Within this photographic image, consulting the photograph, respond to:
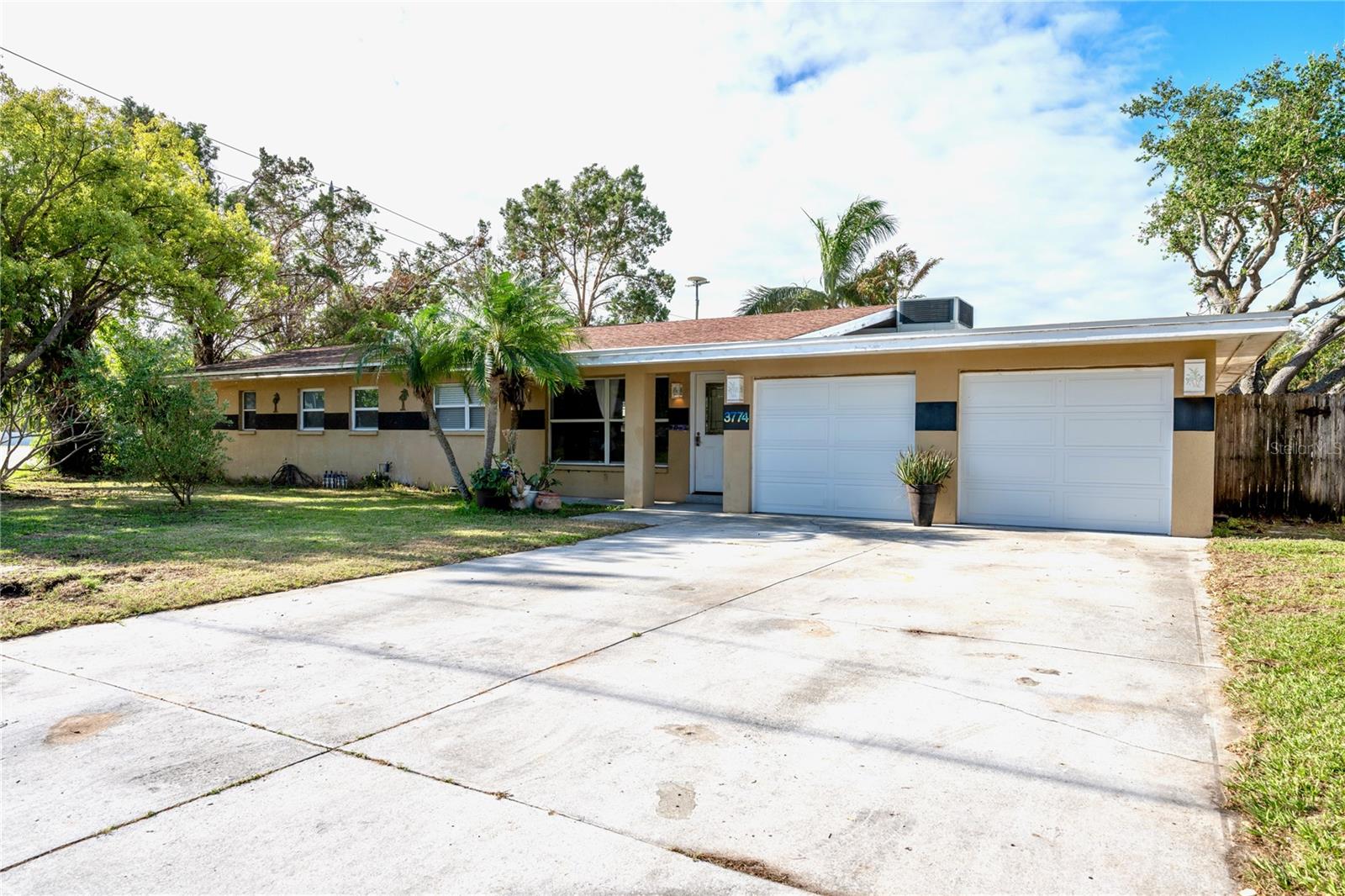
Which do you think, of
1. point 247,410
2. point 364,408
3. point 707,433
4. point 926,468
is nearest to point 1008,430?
point 926,468

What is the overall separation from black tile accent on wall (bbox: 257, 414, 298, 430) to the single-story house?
1356mm

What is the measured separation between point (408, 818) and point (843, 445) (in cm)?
1000

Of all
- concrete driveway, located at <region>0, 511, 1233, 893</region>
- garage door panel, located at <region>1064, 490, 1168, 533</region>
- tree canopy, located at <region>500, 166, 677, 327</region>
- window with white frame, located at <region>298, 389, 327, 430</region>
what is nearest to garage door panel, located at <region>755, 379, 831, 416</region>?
garage door panel, located at <region>1064, 490, 1168, 533</region>

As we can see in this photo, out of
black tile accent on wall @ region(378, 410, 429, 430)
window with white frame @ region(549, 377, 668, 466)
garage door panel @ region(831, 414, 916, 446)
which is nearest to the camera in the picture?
garage door panel @ region(831, 414, 916, 446)

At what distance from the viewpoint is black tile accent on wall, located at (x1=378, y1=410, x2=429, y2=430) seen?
16250 millimetres

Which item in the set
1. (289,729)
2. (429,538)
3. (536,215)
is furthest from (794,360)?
(536,215)

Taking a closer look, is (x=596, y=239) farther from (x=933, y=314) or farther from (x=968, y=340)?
(x=968, y=340)

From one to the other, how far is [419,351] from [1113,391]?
33.4 feet

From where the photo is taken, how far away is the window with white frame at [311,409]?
59.2 ft

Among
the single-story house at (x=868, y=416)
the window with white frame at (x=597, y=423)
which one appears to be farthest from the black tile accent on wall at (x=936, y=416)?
the window with white frame at (x=597, y=423)

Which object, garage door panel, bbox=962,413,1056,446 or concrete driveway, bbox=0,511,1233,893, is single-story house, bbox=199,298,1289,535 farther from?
concrete driveway, bbox=0,511,1233,893

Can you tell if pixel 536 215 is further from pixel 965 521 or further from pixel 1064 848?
pixel 1064 848

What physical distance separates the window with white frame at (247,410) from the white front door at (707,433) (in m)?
11.4

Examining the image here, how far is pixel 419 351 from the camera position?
13234 millimetres
